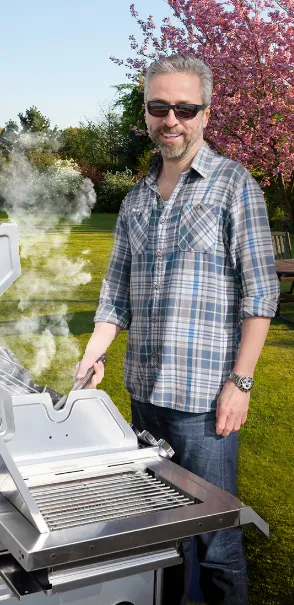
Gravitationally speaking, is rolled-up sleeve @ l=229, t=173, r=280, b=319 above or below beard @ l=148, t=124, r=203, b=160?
below

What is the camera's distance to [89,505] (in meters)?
1.64

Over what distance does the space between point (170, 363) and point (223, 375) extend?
0.16 meters

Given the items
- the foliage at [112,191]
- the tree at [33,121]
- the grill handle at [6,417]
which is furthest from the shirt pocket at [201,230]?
the tree at [33,121]

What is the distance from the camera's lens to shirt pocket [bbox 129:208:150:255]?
7.75 ft

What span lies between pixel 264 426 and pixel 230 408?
3.45 meters

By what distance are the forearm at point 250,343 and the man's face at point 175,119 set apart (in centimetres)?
54

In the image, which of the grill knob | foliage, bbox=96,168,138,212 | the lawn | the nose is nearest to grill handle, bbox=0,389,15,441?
the grill knob

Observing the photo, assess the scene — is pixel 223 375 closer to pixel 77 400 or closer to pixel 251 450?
pixel 77 400

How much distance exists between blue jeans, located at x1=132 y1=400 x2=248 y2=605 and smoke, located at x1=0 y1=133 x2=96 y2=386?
194 inches

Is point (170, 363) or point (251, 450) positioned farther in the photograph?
point (251, 450)

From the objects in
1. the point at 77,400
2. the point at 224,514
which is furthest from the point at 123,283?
the point at 224,514

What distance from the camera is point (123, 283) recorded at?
2.53 meters

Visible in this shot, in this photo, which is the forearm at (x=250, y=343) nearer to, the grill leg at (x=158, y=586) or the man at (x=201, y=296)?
the man at (x=201, y=296)

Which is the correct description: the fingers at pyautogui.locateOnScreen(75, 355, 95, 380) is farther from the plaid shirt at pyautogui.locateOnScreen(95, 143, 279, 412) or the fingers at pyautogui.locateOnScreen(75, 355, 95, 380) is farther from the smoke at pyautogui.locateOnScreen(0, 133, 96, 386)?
the smoke at pyautogui.locateOnScreen(0, 133, 96, 386)
